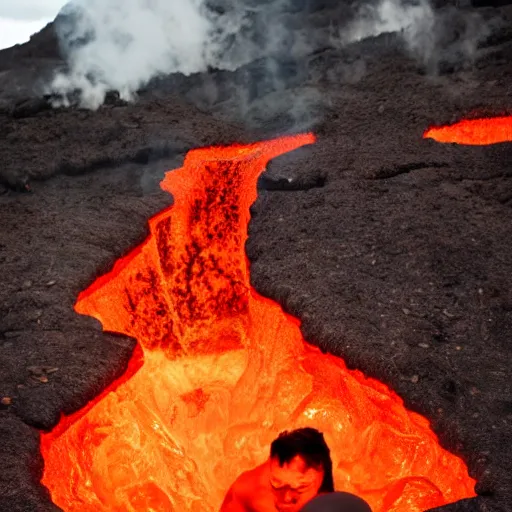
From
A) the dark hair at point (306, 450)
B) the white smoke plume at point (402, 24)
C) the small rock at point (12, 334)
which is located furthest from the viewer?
the white smoke plume at point (402, 24)

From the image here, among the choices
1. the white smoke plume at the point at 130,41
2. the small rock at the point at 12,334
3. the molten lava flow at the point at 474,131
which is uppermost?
the white smoke plume at the point at 130,41

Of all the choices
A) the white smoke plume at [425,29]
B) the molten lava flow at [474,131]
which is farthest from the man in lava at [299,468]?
the white smoke plume at [425,29]

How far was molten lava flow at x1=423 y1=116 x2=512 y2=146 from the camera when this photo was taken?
5973mm

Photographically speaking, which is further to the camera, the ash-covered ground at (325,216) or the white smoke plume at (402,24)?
the white smoke plume at (402,24)

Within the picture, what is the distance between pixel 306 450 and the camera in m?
2.65

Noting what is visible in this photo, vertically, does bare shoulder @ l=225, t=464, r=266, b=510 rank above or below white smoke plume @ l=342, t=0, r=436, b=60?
below

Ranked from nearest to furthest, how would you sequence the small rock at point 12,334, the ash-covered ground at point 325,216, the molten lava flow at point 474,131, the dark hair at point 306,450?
the dark hair at point 306,450
the ash-covered ground at point 325,216
the small rock at point 12,334
the molten lava flow at point 474,131

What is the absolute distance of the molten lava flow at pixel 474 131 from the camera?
5973 millimetres

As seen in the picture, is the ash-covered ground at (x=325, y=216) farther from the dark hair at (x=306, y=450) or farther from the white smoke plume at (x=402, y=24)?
the dark hair at (x=306, y=450)

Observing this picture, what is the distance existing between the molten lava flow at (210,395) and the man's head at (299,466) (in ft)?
2.64

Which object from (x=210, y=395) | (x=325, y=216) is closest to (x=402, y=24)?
(x=325, y=216)

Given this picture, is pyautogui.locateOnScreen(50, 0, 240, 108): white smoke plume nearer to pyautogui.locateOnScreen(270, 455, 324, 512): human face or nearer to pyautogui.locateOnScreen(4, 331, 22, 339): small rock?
pyautogui.locateOnScreen(4, 331, 22, 339): small rock

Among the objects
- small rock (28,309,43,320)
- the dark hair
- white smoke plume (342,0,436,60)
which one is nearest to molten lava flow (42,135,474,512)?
small rock (28,309,43,320)

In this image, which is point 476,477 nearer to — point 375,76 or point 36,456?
point 36,456
